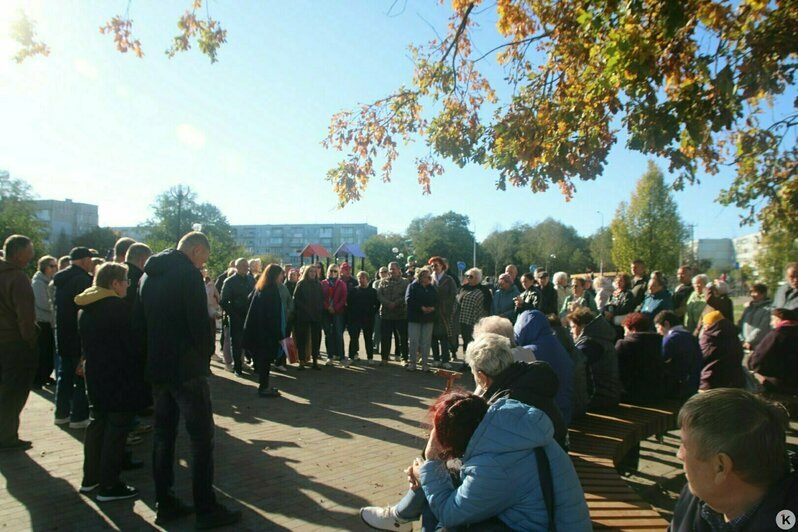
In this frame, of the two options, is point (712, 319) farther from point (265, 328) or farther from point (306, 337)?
point (306, 337)

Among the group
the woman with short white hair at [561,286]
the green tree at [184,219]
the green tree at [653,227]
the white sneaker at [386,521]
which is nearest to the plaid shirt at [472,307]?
the woman with short white hair at [561,286]

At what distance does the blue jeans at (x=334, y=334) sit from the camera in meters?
11.6

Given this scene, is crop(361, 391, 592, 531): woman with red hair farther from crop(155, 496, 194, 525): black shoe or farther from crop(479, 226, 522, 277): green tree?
crop(479, 226, 522, 277): green tree

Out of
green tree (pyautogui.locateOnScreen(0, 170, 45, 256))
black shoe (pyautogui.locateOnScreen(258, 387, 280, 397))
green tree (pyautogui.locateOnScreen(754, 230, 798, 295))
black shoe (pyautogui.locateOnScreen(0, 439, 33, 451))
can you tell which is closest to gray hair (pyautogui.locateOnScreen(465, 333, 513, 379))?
black shoe (pyautogui.locateOnScreen(0, 439, 33, 451))

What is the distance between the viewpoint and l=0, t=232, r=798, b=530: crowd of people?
247 centimetres

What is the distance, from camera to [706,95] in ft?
19.7

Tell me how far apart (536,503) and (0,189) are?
7504 cm

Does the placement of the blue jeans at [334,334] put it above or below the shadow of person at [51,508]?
above

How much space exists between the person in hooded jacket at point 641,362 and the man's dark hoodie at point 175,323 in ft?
14.0

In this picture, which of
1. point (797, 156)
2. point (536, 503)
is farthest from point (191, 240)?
point (797, 156)

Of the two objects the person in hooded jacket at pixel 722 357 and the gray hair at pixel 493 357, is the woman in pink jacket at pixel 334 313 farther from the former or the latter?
the gray hair at pixel 493 357

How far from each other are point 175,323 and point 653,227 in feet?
206

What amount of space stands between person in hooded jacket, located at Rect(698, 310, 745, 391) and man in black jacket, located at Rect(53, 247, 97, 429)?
6.66 metres

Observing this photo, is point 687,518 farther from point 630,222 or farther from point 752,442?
point 630,222
